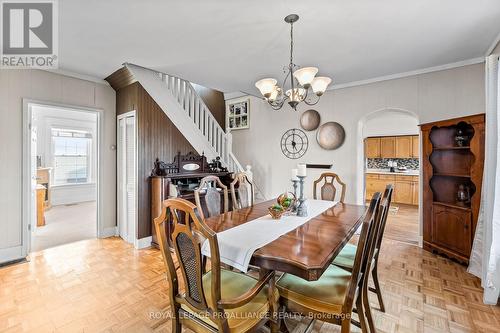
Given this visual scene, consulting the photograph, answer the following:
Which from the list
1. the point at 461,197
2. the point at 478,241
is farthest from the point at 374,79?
the point at 478,241

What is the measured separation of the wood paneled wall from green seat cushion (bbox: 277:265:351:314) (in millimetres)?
2615

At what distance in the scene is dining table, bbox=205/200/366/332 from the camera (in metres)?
1.27

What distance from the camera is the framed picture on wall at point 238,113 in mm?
5282

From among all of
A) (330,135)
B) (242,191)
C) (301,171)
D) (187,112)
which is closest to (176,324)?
(301,171)

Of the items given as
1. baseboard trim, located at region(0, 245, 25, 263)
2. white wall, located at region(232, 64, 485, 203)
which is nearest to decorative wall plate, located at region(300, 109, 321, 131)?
white wall, located at region(232, 64, 485, 203)

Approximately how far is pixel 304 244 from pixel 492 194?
203cm

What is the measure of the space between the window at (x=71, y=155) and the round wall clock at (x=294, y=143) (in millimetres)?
6112

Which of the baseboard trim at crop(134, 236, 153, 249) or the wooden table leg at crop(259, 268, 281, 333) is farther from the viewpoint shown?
the baseboard trim at crop(134, 236, 153, 249)

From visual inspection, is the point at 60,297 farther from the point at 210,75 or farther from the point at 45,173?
the point at 45,173

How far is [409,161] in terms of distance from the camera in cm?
682

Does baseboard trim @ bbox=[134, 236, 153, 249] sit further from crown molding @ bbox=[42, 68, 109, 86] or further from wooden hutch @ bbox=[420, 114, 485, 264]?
wooden hutch @ bbox=[420, 114, 485, 264]

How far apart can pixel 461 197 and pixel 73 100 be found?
219 inches

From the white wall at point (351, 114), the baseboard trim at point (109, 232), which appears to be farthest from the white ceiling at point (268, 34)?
the baseboard trim at point (109, 232)

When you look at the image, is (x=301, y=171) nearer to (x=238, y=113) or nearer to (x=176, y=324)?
(x=176, y=324)
